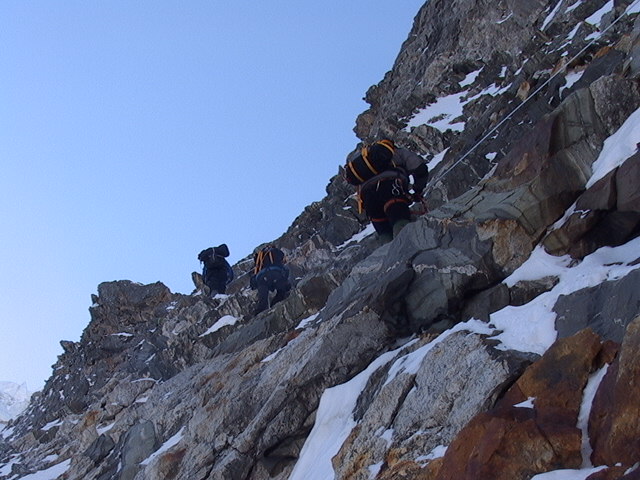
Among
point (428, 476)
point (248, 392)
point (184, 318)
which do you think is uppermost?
point (184, 318)

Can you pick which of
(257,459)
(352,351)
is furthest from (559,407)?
(257,459)

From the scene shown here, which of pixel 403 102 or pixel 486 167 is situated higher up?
pixel 403 102

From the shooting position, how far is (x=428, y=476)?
546 cm

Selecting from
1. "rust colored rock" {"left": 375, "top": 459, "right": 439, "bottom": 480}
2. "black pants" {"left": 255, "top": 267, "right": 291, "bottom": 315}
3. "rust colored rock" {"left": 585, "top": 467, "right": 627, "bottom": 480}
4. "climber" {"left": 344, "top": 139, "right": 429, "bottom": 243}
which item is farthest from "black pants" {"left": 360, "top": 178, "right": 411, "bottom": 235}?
"rust colored rock" {"left": 585, "top": 467, "right": 627, "bottom": 480}

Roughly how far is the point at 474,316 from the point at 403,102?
76.2 ft

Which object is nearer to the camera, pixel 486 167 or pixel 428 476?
pixel 428 476

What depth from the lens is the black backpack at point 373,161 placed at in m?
11.8

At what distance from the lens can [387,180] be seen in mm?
11680

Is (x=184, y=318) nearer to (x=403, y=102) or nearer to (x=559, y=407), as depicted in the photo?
(x=403, y=102)

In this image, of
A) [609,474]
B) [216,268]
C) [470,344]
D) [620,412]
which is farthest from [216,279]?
[609,474]

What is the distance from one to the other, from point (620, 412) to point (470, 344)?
94.8 inches

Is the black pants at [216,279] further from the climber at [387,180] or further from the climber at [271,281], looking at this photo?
the climber at [387,180]

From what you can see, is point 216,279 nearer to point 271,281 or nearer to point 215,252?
point 215,252

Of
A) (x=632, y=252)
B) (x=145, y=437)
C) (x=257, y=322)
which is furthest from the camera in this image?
(x=257, y=322)
